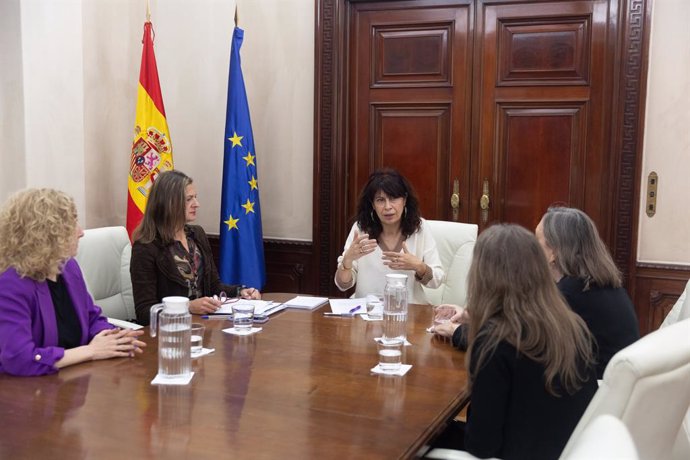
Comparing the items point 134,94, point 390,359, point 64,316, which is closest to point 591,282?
point 390,359

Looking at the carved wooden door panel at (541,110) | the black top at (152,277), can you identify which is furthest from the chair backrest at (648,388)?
the carved wooden door panel at (541,110)

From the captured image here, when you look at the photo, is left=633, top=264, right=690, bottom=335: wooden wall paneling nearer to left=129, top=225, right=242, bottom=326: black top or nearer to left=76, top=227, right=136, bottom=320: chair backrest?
left=129, top=225, right=242, bottom=326: black top

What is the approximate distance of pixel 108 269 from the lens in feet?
10.6

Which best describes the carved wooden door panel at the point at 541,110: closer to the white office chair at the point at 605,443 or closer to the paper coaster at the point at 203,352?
the paper coaster at the point at 203,352

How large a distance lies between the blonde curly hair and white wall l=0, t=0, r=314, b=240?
1936 mm

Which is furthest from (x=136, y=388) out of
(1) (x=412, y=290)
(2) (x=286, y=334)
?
(1) (x=412, y=290)

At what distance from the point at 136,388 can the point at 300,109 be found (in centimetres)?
301

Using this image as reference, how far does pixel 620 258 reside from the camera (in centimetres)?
412

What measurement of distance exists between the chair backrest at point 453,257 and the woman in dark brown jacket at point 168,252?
0.94 m

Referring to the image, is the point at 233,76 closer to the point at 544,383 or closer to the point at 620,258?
the point at 620,258

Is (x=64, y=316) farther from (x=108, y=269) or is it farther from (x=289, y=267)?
(x=289, y=267)

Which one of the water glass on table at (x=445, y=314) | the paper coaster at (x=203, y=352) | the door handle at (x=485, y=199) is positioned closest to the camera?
the paper coaster at (x=203, y=352)

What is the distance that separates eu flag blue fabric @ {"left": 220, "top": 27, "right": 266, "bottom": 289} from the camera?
4523 mm

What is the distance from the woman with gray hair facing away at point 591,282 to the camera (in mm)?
2320
